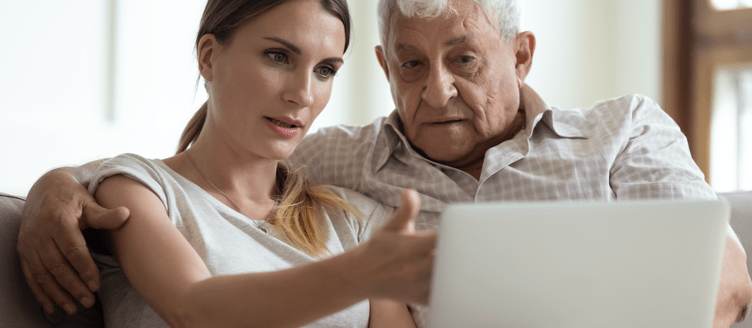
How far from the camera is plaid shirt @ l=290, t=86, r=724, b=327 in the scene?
1.36 meters

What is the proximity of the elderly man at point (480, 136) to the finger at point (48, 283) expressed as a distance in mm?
637

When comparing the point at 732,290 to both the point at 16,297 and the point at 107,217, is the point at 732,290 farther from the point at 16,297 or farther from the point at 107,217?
the point at 16,297

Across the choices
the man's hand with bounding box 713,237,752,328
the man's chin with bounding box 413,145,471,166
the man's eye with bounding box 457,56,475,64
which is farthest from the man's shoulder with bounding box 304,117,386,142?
the man's hand with bounding box 713,237,752,328

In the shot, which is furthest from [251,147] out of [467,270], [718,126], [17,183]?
[718,126]

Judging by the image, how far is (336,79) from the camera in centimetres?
328

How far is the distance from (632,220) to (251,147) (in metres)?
0.76

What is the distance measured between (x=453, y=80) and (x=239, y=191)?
1.84 ft

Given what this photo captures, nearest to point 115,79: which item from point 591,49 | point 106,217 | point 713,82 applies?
point 106,217

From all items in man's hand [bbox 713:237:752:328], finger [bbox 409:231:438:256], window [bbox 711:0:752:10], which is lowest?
man's hand [bbox 713:237:752:328]

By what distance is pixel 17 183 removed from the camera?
2.01 metres

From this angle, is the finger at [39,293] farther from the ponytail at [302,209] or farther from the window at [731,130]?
the window at [731,130]

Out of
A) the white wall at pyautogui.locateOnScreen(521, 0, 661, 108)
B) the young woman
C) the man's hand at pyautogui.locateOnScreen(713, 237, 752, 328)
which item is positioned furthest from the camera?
the white wall at pyautogui.locateOnScreen(521, 0, 661, 108)

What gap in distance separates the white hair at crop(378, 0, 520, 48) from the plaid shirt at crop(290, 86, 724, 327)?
18 centimetres

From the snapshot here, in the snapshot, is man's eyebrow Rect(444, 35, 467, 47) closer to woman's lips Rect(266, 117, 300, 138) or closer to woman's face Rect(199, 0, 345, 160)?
woman's face Rect(199, 0, 345, 160)
